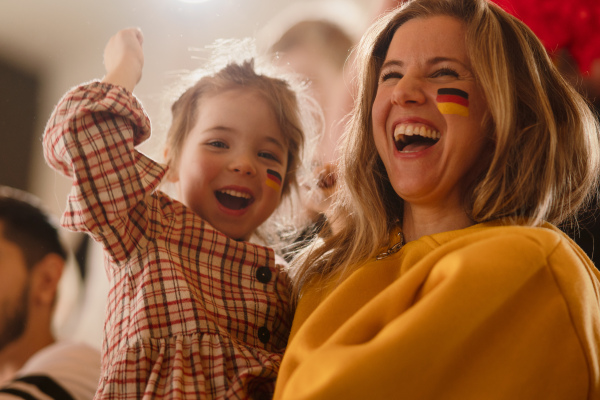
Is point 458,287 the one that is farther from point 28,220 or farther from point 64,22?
point 64,22

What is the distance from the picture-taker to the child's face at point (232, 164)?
115 centimetres

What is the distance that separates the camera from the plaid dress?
889 millimetres

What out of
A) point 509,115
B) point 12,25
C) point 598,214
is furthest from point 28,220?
point 598,214

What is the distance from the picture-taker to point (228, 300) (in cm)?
101

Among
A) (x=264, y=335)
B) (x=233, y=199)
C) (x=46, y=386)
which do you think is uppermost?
(x=233, y=199)

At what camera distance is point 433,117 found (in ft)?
3.07

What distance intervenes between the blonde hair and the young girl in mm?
126

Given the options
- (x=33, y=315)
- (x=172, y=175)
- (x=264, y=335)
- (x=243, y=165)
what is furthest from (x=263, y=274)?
(x=33, y=315)

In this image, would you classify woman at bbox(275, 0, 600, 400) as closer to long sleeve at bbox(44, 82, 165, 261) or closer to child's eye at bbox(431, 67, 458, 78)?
child's eye at bbox(431, 67, 458, 78)

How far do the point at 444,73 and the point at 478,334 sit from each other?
0.47 metres

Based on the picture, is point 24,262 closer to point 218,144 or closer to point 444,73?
point 218,144

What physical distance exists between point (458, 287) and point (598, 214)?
0.75 metres

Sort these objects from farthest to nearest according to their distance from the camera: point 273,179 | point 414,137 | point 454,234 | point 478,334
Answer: point 273,179, point 414,137, point 454,234, point 478,334

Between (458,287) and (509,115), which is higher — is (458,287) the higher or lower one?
the lower one
